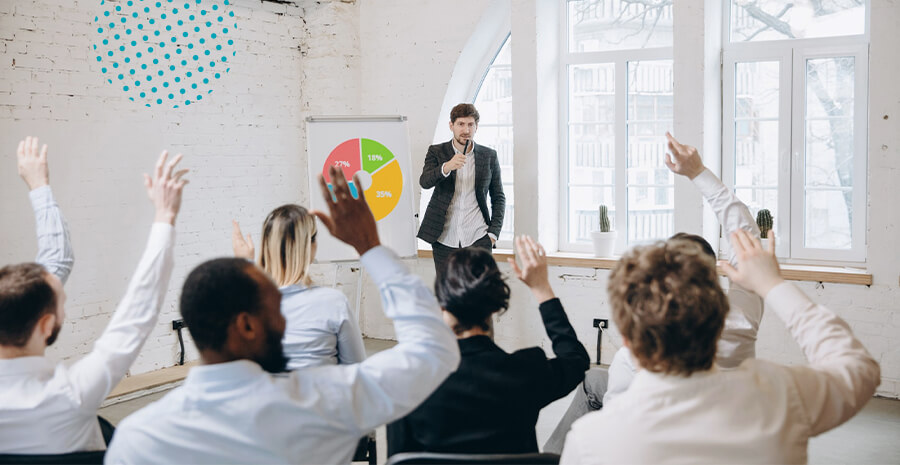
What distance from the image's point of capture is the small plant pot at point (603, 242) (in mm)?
5426

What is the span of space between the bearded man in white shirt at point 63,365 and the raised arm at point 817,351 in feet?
3.87

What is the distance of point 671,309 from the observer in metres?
1.37

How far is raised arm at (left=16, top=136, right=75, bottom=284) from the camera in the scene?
2.21 meters

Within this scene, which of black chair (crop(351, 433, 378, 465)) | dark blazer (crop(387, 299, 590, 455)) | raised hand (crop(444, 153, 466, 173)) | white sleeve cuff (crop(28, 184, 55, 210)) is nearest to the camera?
dark blazer (crop(387, 299, 590, 455))

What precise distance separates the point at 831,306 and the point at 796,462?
368cm

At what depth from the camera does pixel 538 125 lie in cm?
551

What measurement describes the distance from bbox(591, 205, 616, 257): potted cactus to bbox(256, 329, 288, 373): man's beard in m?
4.17

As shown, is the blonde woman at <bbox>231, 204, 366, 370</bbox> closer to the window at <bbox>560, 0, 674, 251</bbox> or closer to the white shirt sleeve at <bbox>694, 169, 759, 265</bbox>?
the white shirt sleeve at <bbox>694, 169, 759, 265</bbox>

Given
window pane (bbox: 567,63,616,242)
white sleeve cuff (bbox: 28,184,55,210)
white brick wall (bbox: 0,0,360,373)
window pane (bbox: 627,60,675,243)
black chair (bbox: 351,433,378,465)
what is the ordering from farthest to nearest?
1. window pane (bbox: 567,63,616,242)
2. window pane (bbox: 627,60,675,243)
3. white brick wall (bbox: 0,0,360,373)
4. black chair (bbox: 351,433,378,465)
5. white sleeve cuff (bbox: 28,184,55,210)

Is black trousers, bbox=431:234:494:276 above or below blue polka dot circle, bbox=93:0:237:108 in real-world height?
below

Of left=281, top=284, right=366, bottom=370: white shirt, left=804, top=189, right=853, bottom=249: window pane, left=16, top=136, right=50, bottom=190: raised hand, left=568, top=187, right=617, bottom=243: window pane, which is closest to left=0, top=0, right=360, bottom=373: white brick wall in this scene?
left=568, top=187, right=617, bottom=243: window pane

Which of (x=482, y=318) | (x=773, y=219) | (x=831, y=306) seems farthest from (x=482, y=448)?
(x=773, y=219)

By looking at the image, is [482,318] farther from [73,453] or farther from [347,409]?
[73,453]

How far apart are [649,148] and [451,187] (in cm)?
138
